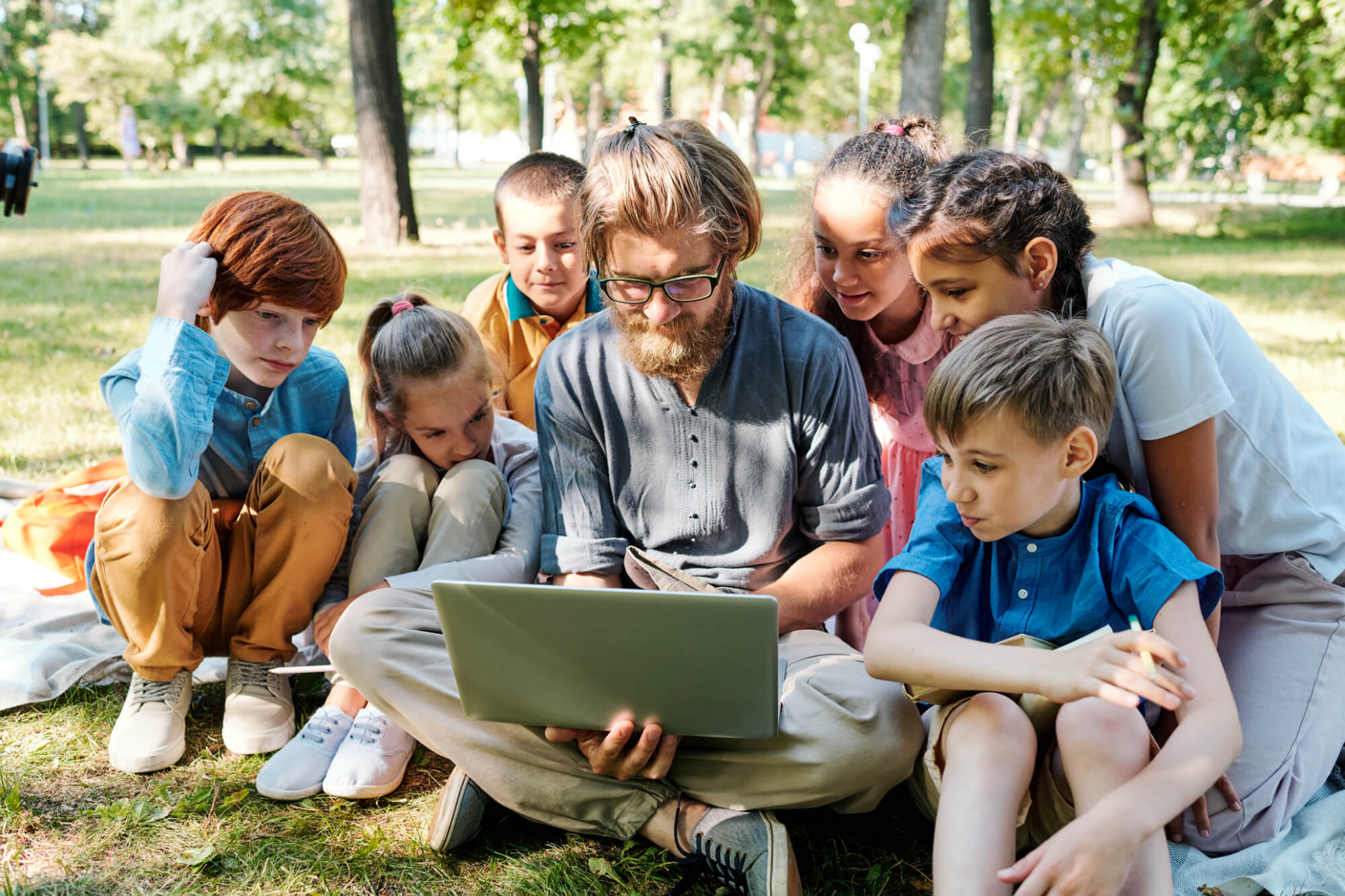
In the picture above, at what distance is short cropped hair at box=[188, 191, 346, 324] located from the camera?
2.55m

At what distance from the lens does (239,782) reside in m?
2.50

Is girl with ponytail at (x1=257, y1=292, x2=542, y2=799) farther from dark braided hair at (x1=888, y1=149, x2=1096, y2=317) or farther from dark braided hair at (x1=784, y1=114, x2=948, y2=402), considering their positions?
dark braided hair at (x1=888, y1=149, x2=1096, y2=317)

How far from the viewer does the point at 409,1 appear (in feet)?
60.7

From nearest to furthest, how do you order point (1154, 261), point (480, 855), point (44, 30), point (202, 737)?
point (480, 855) < point (202, 737) < point (1154, 261) < point (44, 30)

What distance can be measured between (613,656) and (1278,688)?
4.57 feet

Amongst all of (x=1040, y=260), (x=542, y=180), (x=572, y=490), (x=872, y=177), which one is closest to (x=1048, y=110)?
(x=542, y=180)

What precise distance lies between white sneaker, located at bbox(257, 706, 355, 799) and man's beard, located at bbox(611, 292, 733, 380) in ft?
3.66

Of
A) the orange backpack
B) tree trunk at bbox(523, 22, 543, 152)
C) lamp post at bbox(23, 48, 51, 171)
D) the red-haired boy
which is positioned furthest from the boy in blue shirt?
lamp post at bbox(23, 48, 51, 171)

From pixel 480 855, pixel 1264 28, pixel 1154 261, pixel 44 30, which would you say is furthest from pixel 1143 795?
pixel 44 30

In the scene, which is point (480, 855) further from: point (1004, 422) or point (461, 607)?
point (1004, 422)

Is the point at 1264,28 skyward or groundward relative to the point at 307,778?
skyward

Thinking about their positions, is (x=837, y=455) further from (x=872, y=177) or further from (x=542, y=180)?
(x=542, y=180)

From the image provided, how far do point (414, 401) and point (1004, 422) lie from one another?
62.0 inches

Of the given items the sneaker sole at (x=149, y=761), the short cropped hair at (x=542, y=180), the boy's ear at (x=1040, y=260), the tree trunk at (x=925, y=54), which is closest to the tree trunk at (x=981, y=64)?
the tree trunk at (x=925, y=54)
